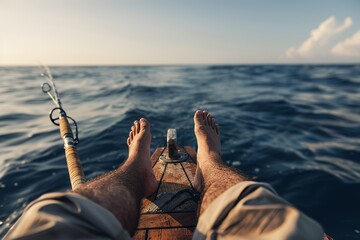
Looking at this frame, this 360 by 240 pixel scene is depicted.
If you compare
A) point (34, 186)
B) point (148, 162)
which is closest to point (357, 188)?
point (148, 162)

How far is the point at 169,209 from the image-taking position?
2266 millimetres

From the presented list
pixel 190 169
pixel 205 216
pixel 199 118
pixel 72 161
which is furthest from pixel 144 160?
pixel 199 118

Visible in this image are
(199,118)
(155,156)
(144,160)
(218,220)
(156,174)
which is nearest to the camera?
(218,220)

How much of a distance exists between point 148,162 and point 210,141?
2.88 ft

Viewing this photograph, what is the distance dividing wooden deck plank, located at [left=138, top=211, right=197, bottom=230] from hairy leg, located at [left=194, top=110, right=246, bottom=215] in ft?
0.95

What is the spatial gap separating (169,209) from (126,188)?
25.7 inches

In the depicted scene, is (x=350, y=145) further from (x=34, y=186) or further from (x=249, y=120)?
(x=34, y=186)

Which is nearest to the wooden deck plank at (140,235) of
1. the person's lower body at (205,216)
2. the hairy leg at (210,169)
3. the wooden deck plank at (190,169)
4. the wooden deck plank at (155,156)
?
the person's lower body at (205,216)

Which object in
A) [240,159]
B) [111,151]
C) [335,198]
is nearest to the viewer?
[335,198]

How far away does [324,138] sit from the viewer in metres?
6.25

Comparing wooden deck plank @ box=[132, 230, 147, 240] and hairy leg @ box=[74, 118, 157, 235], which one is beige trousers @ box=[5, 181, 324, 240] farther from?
wooden deck plank @ box=[132, 230, 147, 240]

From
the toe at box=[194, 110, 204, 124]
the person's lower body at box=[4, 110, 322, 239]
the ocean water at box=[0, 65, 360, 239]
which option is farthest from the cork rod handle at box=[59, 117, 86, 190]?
the toe at box=[194, 110, 204, 124]

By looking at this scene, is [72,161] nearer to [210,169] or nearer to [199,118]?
[210,169]

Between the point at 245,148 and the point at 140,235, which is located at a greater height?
the point at 140,235
